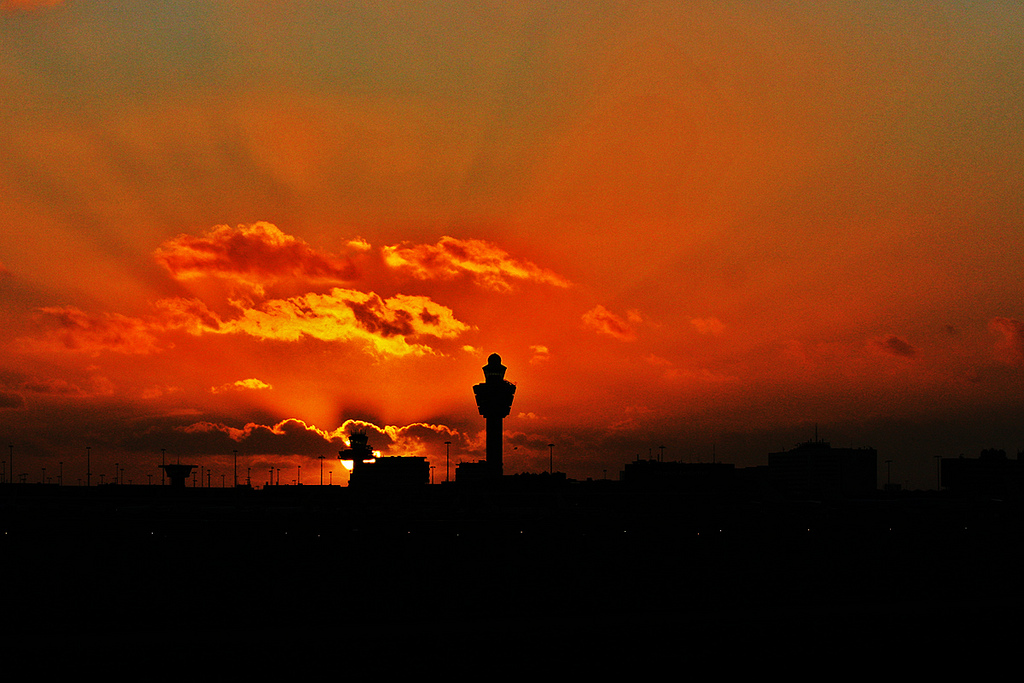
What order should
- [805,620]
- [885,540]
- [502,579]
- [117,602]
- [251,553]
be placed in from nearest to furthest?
1. [805,620]
2. [117,602]
3. [502,579]
4. [251,553]
5. [885,540]

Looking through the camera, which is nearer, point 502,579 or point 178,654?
point 178,654

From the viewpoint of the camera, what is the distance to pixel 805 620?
93.5 metres

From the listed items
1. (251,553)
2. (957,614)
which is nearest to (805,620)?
(957,614)

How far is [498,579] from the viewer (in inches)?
5310

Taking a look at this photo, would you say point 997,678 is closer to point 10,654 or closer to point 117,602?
point 10,654

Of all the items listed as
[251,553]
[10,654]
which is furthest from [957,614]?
[251,553]

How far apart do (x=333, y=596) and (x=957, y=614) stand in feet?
218

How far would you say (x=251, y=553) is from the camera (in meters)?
158

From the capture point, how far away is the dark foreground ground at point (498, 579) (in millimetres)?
93375

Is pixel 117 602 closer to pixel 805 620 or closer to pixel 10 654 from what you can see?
pixel 10 654

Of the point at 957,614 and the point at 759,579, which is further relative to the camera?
the point at 759,579

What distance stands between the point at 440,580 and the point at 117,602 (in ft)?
132

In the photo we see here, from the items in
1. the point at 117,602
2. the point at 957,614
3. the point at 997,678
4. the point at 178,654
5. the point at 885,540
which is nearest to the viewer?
the point at 997,678

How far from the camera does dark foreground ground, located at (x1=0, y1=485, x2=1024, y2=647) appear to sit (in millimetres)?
93375
